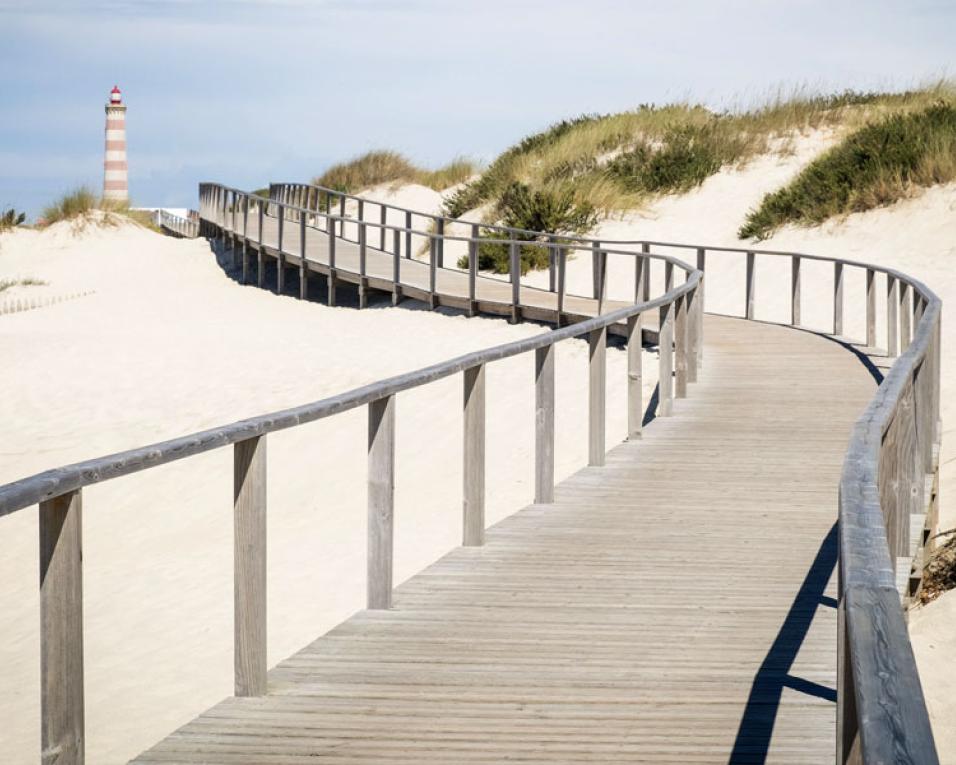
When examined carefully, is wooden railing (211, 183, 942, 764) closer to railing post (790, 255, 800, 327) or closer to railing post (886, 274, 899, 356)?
railing post (886, 274, 899, 356)

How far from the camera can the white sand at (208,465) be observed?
9.24 meters

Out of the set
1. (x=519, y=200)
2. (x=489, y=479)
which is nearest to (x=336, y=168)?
(x=519, y=200)

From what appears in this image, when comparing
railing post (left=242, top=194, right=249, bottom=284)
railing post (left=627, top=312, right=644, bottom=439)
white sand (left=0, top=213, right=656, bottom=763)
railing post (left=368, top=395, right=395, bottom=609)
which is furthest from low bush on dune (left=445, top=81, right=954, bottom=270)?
railing post (left=368, top=395, right=395, bottom=609)

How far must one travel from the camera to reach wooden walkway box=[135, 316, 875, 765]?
13.4ft

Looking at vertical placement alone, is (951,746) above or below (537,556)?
below

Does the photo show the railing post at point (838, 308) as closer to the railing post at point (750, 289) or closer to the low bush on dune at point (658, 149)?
the railing post at point (750, 289)

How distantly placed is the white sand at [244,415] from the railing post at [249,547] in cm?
333

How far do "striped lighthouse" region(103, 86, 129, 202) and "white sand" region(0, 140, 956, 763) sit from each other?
1013 inches

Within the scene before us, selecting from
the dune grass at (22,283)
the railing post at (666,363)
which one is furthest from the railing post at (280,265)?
the railing post at (666,363)

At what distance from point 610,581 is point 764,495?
227cm

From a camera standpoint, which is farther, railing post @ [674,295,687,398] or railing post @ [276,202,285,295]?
railing post @ [276,202,285,295]

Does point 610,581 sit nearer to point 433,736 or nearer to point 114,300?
point 433,736

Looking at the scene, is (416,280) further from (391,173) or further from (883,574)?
(883,574)

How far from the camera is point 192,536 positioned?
41.7 feet
